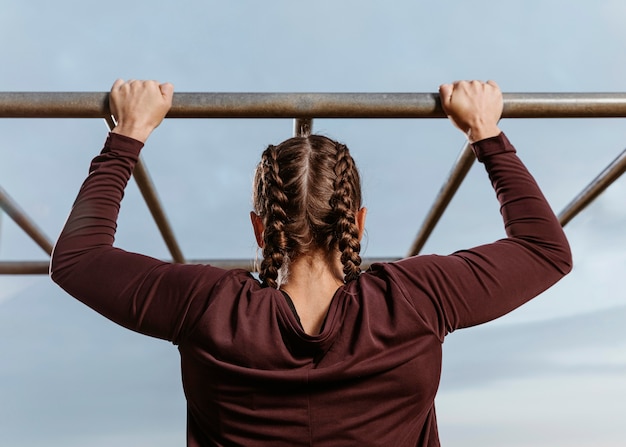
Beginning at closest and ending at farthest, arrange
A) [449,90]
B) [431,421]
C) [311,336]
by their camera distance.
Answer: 1. [311,336]
2. [431,421]
3. [449,90]

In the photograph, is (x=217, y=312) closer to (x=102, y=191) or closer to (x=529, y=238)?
(x=102, y=191)

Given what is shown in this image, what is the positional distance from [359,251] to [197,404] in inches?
13.4

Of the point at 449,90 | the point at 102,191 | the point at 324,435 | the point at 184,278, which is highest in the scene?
the point at 449,90

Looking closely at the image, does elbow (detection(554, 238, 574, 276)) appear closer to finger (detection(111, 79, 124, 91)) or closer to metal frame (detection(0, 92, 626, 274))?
metal frame (detection(0, 92, 626, 274))

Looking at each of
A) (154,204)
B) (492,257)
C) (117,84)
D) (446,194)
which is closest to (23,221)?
(154,204)

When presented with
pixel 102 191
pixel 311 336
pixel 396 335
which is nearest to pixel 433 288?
pixel 396 335

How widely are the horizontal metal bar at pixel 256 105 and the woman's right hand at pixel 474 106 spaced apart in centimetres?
3

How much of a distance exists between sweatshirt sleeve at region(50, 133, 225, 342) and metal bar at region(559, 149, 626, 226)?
125 centimetres

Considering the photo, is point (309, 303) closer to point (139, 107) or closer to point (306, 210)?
point (306, 210)

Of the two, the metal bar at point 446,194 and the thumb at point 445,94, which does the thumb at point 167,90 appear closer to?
the thumb at point 445,94

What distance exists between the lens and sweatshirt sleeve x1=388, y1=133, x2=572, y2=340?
1.03 meters

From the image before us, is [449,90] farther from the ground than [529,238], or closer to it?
farther from the ground

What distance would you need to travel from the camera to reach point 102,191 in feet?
3.89

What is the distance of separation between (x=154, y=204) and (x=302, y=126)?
2.32 feet
